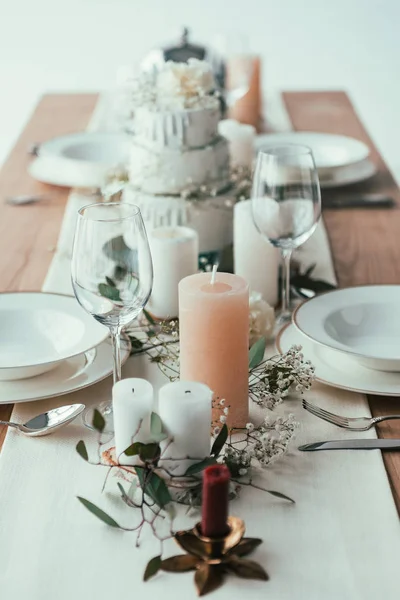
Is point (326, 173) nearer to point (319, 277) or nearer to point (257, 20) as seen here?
point (319, 277)

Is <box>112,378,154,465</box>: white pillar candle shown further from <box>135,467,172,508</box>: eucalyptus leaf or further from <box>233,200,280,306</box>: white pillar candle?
<box>233,200,280,306</box>: white pillar candle

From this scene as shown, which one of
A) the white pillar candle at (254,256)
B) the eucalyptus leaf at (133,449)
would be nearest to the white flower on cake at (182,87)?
the white pillar candle at (254,256)

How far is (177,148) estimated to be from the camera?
1.45 m

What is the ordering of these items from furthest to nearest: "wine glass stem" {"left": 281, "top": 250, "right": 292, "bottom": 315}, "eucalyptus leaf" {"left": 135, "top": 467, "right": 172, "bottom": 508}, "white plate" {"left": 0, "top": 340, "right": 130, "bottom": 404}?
"wine glass stem" {"left": 281, "top": 250, "right": 292, "bottom": 315}, "white plate" {"left": 0, "top": 340, "right": 130, "bottom": 404}, "eucalyptus leaf" {"left": 135, "top": 467, "right": 172, "bottom": 508}

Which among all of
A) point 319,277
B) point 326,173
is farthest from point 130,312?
point 326,173

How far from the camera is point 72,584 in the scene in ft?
2.56

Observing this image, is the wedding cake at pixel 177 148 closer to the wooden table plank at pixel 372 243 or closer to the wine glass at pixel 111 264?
the wooden table plank at pixel 372 243

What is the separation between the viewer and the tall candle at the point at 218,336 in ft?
3.27

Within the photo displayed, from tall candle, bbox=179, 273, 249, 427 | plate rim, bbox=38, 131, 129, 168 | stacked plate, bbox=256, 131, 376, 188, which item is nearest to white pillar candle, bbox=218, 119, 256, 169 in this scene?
stacked plate, bbox=256, 131, 376, 188

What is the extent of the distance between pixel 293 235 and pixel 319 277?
0.26 meters

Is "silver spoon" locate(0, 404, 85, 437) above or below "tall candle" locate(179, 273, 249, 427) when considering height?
below

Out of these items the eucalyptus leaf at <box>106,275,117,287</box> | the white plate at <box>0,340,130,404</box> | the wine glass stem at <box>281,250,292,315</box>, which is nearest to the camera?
the eucalyptus leaf at <box>106,275,117,287</box>

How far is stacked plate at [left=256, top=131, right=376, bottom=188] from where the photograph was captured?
6.72ft

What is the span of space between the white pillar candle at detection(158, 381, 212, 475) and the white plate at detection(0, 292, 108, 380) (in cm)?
25
